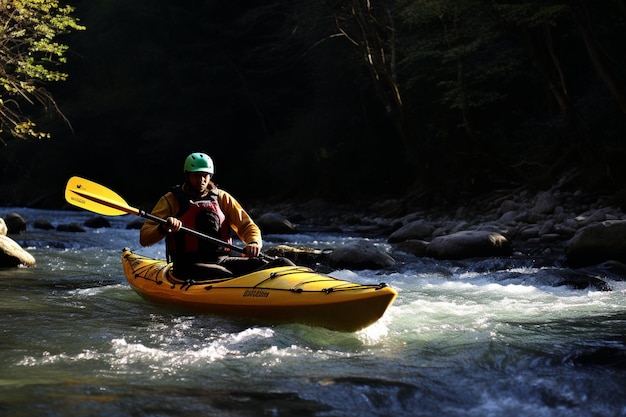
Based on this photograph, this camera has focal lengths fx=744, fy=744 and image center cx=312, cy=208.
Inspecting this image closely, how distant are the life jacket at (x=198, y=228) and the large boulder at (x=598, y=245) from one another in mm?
3990

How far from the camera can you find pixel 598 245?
754 centimetres

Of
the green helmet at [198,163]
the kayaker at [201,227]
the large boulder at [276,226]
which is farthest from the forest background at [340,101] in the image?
the green helmet at [198,163]

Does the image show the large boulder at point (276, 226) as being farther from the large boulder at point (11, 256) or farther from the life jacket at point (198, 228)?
the life jacket at point (198, 228)

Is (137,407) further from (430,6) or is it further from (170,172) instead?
(170,172)

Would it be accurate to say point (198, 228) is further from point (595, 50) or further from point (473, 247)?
point (595, 50)

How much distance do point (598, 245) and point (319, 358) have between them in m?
4.67

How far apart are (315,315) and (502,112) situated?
11756mm

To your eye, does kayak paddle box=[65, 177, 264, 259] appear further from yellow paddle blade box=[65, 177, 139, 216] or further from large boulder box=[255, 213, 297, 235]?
large boulder box=[255, 213, 297, 235]

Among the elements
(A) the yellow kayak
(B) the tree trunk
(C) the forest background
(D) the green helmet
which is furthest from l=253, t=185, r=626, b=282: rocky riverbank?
(D) the green helmet

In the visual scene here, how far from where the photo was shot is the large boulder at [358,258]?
25.5 feet

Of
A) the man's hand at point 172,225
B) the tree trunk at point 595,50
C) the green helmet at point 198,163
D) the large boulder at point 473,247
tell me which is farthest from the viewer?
the tree trunk at point 595,50

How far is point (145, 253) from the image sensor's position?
31.9ft

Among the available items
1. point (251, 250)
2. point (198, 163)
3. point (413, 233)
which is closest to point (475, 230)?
point (413, 233)

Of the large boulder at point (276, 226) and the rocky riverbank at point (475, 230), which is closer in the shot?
the rocky riverbank at point (475, 230)
